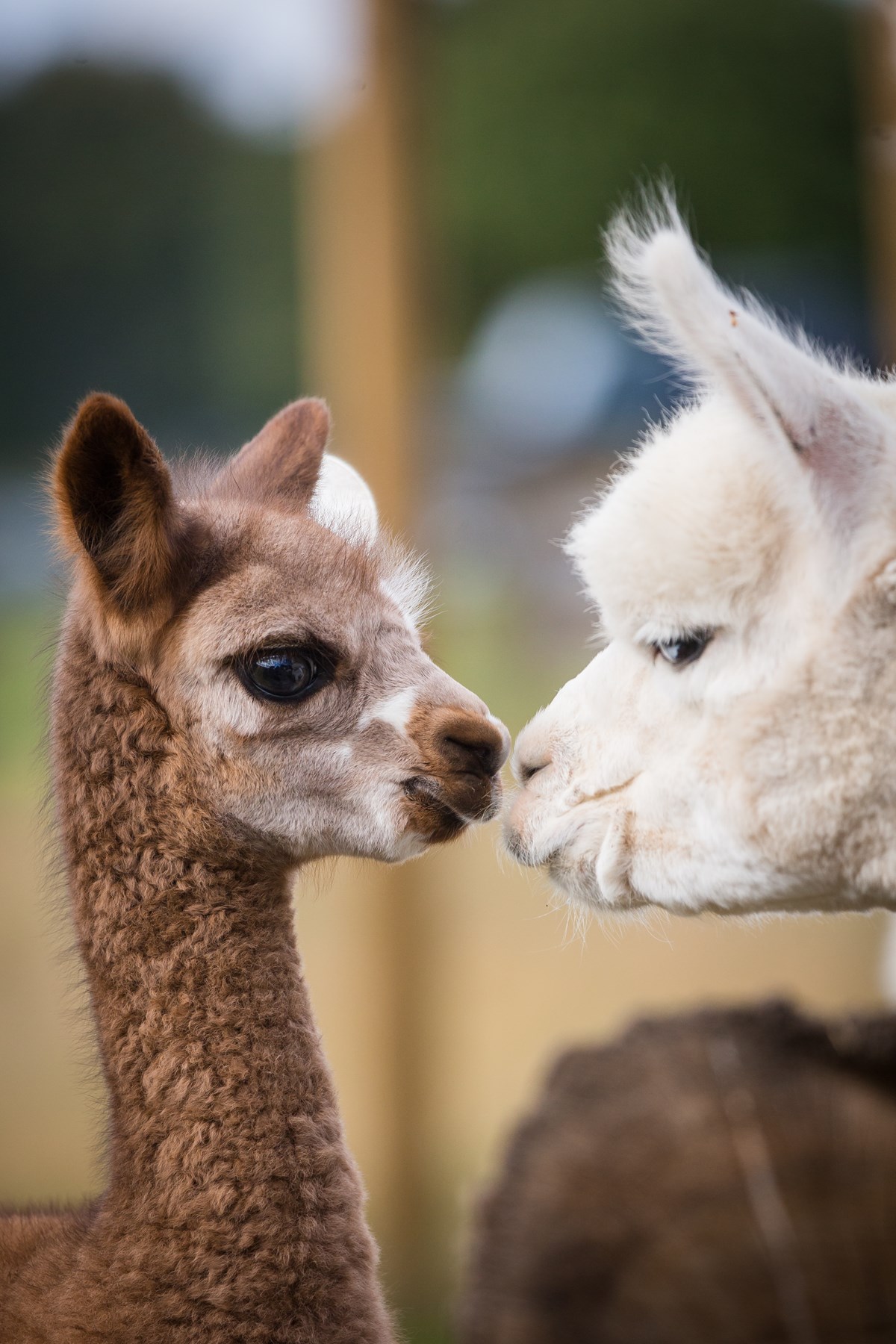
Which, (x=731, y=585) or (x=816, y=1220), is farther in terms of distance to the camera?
(x=731, y=585)

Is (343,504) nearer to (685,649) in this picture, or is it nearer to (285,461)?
(285,461)

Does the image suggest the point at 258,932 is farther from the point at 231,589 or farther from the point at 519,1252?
the point at 519,1252

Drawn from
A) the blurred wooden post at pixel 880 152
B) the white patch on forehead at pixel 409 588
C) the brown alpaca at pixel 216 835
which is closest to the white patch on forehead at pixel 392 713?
the brown alpaca at pixel 216 835

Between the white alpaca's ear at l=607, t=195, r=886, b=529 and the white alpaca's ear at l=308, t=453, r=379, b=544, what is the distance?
1.69 ft

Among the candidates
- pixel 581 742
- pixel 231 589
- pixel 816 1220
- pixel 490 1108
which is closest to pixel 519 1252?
pixel 816 1220

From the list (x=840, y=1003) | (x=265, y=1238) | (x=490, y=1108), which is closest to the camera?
(x=265, y=1238)

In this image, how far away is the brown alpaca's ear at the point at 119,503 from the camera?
4.67 feet

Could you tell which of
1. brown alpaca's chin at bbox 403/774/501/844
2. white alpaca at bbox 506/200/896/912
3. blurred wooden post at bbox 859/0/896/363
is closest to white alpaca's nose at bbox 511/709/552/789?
white alpaca at bbox 506/200/896/912

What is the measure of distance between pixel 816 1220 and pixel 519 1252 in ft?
0.85

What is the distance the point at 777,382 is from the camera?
1357 millimetres

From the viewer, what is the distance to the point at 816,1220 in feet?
3.31

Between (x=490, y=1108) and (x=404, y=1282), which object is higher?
(x=490, y=1108)

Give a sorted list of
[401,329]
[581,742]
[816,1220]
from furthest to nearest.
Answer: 1. [401,329]
2. [581,742]
3. [816,1220]

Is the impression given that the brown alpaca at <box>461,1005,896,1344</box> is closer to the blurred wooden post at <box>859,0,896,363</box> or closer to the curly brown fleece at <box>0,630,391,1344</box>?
the curly brown fleece at <box>0,630,391,1344</box>
